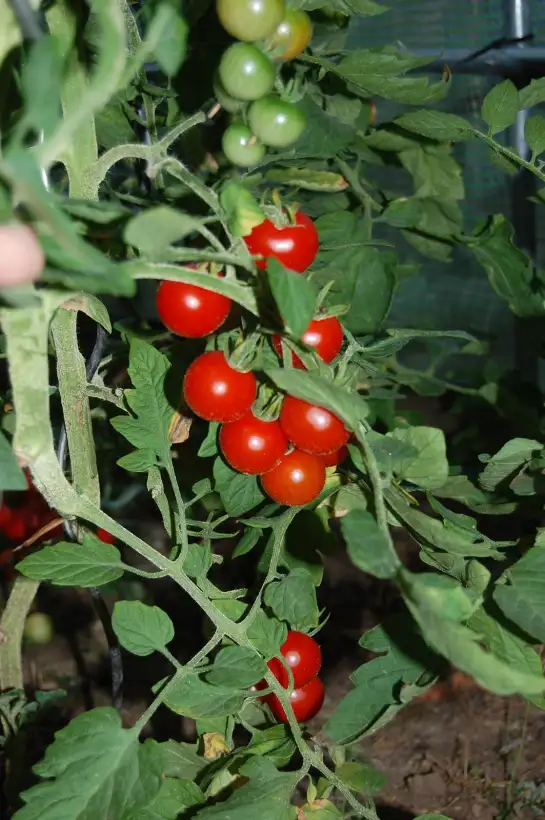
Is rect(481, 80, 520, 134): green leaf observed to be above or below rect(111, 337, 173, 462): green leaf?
above

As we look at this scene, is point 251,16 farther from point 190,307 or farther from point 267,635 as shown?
point 267,635

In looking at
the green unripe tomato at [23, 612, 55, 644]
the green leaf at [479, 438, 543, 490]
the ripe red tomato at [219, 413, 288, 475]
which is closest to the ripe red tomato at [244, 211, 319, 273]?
the ripe red tomato at [219, 413, 288, 475]

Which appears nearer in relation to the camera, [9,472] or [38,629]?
[9,472]

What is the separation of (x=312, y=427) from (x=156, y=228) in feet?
0.63

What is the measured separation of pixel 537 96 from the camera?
782mm

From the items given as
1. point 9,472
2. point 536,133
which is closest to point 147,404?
point 9,472

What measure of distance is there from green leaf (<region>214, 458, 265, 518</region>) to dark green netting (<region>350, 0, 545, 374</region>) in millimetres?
936

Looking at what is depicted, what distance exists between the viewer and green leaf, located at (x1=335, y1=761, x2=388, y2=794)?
66cm

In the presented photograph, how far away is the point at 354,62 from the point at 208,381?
321mm

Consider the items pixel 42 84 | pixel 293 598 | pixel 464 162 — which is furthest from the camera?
pixel 464 162

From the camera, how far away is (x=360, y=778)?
67 cm

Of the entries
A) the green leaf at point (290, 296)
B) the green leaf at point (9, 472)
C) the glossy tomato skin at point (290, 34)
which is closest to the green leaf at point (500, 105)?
the glossy tomato skin at point (290, 34)

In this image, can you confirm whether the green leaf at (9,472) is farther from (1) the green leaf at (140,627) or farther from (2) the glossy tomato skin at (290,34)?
(2) the glossy tomato skin at (290,34)

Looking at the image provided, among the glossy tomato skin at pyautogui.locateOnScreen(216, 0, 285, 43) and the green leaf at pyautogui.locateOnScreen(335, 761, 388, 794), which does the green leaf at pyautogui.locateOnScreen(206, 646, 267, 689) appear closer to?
the green leaf at pyautogui.locateOnScreen(335, 761, 388, 794)
